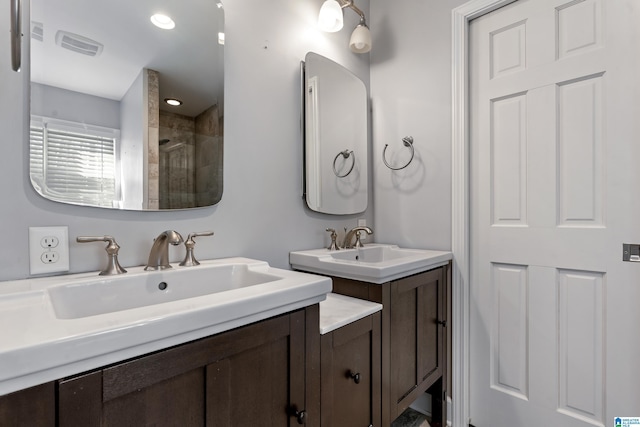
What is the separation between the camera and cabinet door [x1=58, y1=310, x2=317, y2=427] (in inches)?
19.6

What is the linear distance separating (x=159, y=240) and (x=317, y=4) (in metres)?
1.40

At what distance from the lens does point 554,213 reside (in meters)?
1.35

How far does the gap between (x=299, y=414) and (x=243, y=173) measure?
0.87m

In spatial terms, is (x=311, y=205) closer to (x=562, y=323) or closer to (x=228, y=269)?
(x=228, y=269)

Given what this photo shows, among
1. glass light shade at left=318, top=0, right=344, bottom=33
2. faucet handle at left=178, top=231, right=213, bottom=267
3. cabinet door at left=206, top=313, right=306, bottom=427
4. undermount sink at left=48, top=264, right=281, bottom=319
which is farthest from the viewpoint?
glass light shade at left=318, top=0, right=344, bottom=33

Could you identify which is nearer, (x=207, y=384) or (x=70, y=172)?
(x=207, y=384)

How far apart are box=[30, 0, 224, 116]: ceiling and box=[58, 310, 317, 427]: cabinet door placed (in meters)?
0.83

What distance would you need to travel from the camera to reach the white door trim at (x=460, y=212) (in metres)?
1.56

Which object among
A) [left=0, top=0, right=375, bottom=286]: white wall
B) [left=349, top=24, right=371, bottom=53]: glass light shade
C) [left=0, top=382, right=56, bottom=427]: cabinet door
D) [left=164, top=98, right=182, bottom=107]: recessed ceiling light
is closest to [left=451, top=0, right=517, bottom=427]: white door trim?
[left=349, top=24, right=371, bottom=53]: glass light shade

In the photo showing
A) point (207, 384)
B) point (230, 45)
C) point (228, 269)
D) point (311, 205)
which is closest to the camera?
point (207, 384)

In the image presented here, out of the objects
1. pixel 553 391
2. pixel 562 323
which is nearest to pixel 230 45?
pixel 562 323

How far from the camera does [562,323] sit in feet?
4.37

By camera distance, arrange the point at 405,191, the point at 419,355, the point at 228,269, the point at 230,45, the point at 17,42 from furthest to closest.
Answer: the point at 405,191 → the point at 419,355 → the point at 230,45 → the point at 228,269 → the point at 17,42

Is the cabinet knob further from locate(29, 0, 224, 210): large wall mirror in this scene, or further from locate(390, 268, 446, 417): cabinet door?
locate(29, 0, 224, 210): large wall mirror
